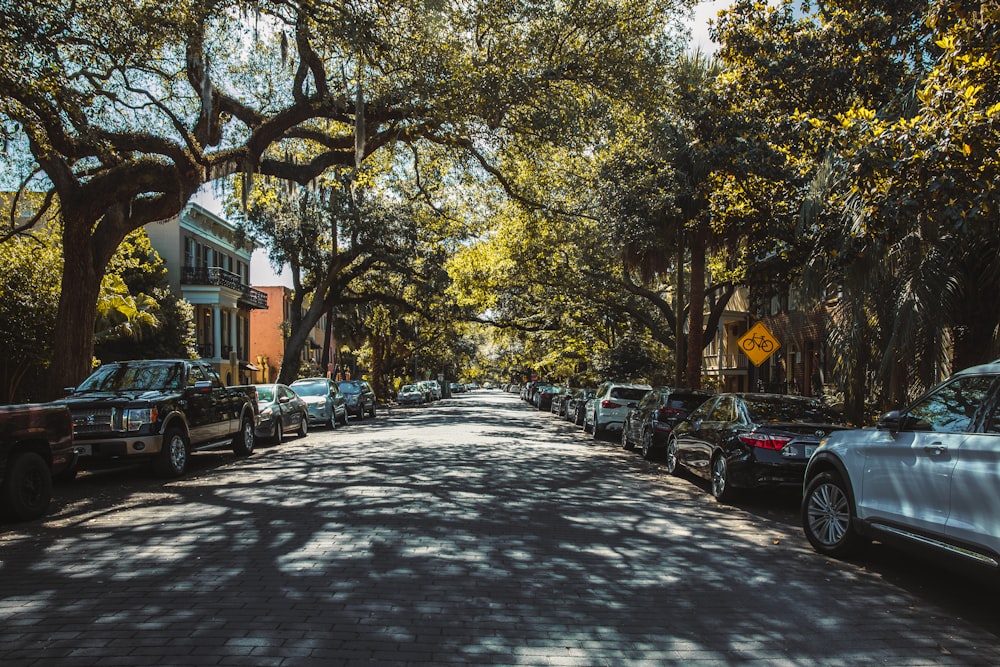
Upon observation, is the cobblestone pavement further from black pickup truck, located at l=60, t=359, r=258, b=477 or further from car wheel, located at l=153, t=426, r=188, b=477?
car wheel, located at l=153, t=426, r=188, b=477

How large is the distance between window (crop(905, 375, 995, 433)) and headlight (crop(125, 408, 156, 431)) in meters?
10.2

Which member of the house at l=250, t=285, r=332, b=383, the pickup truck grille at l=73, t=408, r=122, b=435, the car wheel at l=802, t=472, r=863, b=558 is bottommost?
the car wheel at l=802, t=472, r=863, b=558

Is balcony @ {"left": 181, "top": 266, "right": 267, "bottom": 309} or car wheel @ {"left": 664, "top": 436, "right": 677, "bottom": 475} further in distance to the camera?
balcony @ {"left": 181, "top": 266, "right": 267, "bottom": 309}

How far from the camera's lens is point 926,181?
7.96 m

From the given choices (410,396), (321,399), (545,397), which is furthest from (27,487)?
(410,396)

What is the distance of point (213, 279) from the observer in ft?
122

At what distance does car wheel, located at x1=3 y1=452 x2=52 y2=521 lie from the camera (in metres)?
8.33

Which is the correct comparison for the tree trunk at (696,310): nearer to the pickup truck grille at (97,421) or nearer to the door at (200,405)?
the door at (200,405)

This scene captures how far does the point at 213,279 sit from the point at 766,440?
3253 cm

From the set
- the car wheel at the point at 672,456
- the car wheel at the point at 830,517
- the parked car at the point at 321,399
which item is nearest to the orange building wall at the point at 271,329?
the parked car at the point at 321,399

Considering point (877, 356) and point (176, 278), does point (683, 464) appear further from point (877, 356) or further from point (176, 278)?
point (176, 278)

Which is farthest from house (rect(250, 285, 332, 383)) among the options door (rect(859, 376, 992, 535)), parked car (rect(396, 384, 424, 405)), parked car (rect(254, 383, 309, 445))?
door (rect(859, 376, 992, 535))

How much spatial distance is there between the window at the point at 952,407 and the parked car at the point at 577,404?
68.4 ft

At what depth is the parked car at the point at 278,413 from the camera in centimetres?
1834
